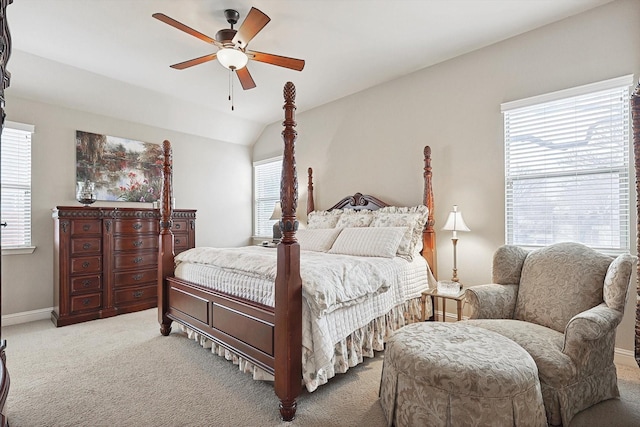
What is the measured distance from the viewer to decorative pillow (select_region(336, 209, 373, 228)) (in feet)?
13.1

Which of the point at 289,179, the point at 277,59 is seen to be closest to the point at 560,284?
the point at 289,179

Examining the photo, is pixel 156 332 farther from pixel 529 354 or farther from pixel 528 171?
pixel 528 171

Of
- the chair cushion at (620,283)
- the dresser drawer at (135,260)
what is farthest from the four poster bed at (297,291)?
the chair cushion at (620,283)

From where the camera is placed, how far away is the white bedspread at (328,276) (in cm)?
209

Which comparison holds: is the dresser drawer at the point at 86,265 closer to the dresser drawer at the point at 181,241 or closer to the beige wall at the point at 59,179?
the beige wall at the point at 59,179

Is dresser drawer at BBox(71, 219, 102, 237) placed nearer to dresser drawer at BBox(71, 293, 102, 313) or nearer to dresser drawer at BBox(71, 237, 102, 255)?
dresser drawer at BBox(71, 237, 102, 255)

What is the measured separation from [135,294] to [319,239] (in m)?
2.56

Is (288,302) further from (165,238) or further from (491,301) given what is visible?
(165,238)

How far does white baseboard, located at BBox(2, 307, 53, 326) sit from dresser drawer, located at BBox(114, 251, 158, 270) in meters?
0.96

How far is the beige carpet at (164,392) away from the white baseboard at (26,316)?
0.74 meters

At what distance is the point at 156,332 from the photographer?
Answer: 3.51 metres

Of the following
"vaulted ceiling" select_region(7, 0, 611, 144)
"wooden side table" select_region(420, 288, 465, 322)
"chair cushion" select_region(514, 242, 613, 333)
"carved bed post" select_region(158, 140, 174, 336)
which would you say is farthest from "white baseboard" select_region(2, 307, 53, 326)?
"chair cushion" select_region(514, 242, 613, 333)

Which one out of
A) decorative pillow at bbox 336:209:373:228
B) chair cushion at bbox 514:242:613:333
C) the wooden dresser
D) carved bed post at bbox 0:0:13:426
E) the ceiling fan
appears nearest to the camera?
carved bed post at bbox 0:0:13:426

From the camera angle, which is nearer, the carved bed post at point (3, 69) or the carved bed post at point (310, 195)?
the carved bed post at point (3, 69)
